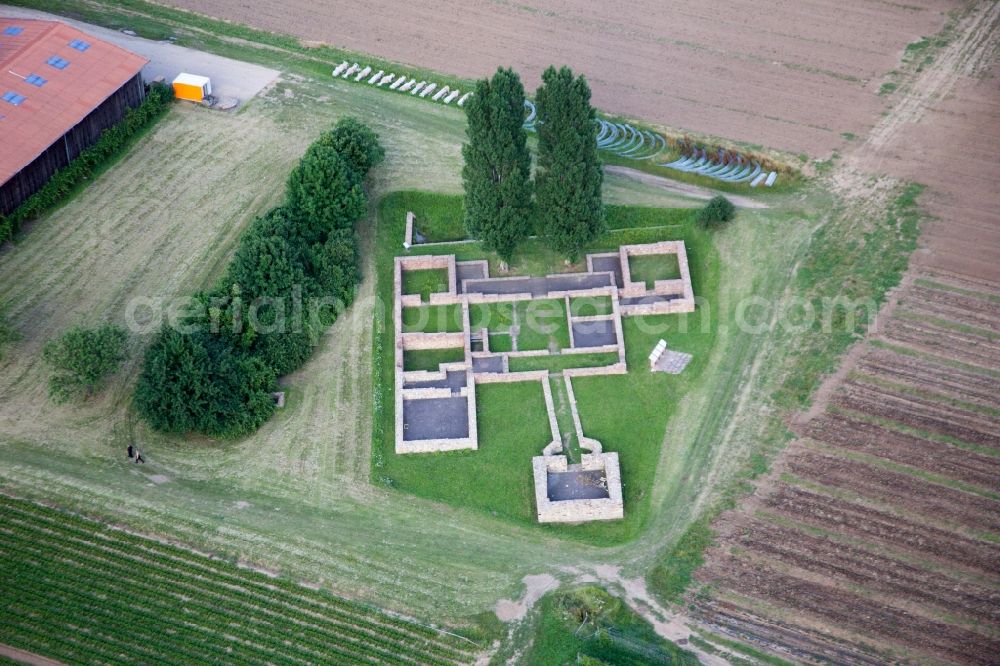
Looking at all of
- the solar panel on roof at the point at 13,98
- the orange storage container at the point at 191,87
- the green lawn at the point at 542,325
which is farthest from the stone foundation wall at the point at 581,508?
the solar panel on roof at the point at 13,98

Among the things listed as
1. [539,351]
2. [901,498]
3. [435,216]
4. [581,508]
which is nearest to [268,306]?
[435,216]

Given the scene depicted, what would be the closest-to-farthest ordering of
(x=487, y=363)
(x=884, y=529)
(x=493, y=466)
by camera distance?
1. (x=884, y=529)
2. (x=493, y=466)
3. (x=487, y=363)

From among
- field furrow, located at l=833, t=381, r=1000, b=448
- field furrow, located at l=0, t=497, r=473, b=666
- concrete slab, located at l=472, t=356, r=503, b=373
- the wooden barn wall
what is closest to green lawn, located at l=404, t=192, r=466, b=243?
concrete slab, located at l=472, t=356, r=503, b=373

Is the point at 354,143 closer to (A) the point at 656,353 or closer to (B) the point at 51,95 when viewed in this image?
(B) the point at 51,95

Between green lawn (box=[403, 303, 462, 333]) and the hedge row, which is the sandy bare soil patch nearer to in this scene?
the hedge row

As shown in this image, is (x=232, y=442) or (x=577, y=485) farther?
(x=232, y=442)

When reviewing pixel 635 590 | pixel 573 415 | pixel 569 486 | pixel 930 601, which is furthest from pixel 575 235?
pixel 930 601
